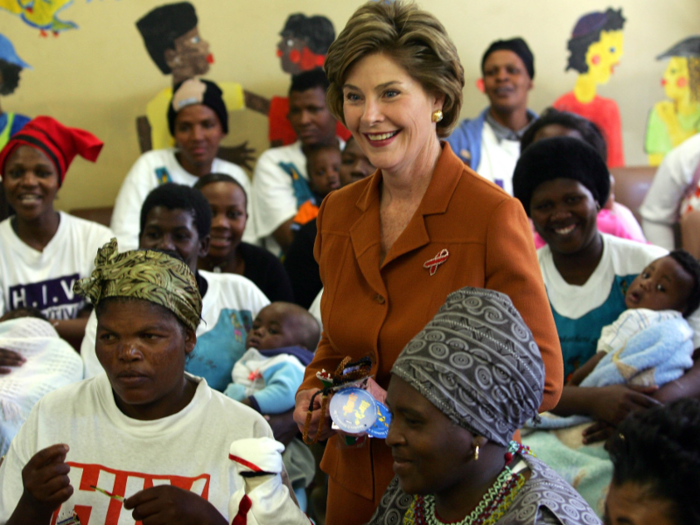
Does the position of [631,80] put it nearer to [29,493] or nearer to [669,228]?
[669,228]

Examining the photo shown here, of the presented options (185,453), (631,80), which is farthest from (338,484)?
(631,80)

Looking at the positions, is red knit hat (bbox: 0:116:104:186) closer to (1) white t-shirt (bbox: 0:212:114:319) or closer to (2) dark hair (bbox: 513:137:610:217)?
(1) white t-shirt (bbox: 0:212:114:319)

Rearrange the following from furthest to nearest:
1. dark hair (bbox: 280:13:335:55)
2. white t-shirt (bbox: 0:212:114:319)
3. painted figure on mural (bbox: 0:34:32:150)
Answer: dark hair (bbox: 280:13:335:55)
painted figure on mural (bbox: 0:34:32:150)
white t-shirt (bbox: 0:212:114:319)

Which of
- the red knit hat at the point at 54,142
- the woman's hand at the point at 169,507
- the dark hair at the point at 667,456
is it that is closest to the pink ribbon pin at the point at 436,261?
the dark hair at the point at 667,456

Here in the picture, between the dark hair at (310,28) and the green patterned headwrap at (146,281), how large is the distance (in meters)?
4.01

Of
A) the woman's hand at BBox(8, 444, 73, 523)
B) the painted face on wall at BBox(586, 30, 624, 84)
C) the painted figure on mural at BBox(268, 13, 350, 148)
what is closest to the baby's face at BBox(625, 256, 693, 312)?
the woman's hand at BBox(8, 444, 73, 523)

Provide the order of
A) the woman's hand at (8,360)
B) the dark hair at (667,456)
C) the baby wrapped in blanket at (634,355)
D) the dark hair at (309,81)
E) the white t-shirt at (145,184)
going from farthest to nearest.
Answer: the dark hair at (309,81) < the white t-shirt at (145,184) < the woman's hand at (8,360) < the baby wrapped in blanket at (634,355) < the dark hair at (667,456)

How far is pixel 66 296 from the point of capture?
3.54m

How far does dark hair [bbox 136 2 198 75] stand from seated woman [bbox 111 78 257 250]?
29.0 inches

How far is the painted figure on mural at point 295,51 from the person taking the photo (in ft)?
18.4

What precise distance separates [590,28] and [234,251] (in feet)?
12.3

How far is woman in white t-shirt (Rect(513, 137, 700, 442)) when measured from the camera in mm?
2891

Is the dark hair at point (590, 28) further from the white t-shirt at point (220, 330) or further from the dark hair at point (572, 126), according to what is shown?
the white t-shirt at point (220, 330)

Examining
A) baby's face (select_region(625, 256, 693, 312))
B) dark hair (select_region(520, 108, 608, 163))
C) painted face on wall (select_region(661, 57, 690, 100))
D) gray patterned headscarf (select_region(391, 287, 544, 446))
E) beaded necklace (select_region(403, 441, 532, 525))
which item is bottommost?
beaded necklace (select_region(403, 441, 532, 525))
